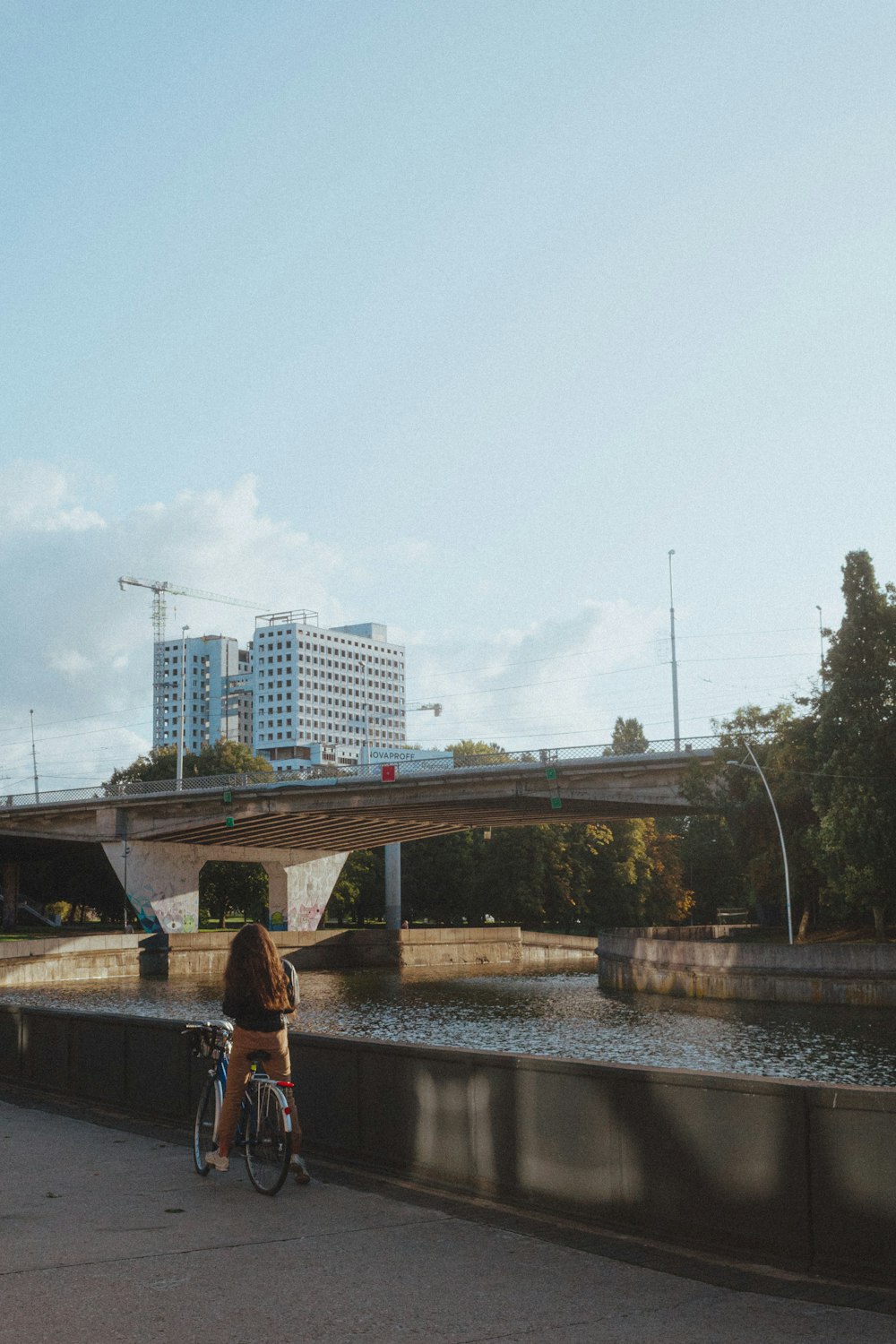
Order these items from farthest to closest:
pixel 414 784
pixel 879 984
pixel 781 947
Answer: pixel 414 784 → pixel 781 947 → pixel 879 984

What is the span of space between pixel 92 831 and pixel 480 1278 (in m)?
72.4

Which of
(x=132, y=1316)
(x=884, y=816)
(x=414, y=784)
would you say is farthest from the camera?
(x=414, y=784)

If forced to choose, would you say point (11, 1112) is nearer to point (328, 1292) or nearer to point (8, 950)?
point (328, 1292)

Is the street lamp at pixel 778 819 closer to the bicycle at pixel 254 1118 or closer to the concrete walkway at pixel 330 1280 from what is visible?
the bicycle at pixel 254 1118

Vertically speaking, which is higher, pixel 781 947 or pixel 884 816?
pixel 884 816

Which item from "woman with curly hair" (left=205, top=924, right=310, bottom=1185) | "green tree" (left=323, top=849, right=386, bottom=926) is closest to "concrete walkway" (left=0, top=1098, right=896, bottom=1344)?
"woman with curly hair" (left=205, top=924, right=310, bottom=1185)

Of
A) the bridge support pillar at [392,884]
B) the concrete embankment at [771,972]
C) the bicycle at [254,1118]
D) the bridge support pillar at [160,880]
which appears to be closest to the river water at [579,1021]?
the concrete embankment at [771,972]

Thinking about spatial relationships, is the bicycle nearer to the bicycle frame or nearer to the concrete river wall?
the bicycle frame

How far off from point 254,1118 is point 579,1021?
101ft

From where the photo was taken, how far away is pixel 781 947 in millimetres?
41125

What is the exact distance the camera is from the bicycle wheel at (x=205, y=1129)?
8898 mm

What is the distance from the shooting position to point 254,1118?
873 centimetres

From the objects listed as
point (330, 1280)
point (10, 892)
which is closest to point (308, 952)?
point (10, 892)

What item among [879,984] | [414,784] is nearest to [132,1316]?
[879,984]
